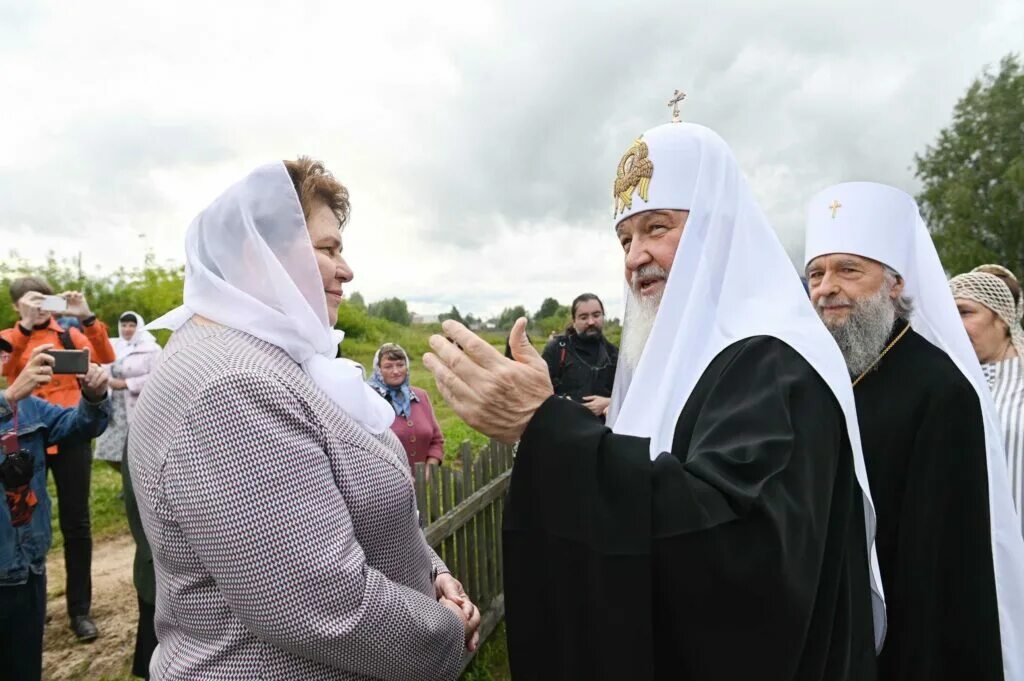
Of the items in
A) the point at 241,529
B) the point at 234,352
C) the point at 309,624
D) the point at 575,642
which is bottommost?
the point at 575,642

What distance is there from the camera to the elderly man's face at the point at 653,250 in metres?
1.99

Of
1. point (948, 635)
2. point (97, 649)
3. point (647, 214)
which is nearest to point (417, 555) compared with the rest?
point (647, 214)

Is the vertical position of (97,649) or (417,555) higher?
(417,555)

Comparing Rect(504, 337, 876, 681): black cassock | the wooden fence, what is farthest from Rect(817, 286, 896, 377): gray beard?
the wooden fence

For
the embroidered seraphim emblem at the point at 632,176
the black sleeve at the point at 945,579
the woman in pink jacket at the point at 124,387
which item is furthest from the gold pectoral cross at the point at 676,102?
the woman in pink jacket at the point at 124,387

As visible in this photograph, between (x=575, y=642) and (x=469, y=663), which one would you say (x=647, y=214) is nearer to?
(x=575, y=642)

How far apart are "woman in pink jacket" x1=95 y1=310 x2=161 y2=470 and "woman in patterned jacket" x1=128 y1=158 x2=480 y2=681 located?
249 inches

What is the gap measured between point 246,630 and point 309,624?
0.64 feet

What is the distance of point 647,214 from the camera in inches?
80.7

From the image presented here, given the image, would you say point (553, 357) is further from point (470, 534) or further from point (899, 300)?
point (899, 300)

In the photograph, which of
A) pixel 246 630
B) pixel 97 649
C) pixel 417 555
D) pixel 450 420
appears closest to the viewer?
pixel 246 630

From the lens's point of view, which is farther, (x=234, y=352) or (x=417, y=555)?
(x=417, y=555)

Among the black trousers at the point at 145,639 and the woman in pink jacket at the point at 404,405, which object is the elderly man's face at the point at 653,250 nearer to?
the black trousers at the point at 145,639

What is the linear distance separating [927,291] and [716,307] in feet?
6.36
